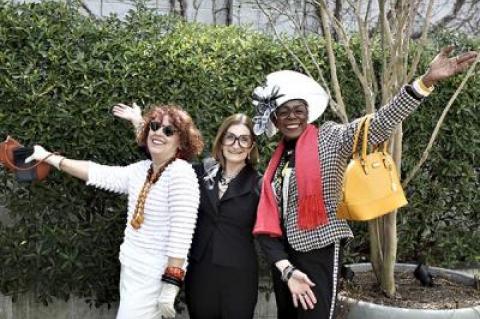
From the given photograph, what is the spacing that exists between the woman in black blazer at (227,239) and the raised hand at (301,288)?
0.32m

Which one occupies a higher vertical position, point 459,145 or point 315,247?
point 459,145

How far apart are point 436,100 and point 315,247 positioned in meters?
2.01

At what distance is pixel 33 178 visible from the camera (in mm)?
3418

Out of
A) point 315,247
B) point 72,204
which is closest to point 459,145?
point 315,247

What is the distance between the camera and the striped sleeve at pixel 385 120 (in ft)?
8.98

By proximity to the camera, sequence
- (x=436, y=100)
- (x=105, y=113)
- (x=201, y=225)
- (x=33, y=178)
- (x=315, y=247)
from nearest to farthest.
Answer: (x=315, y=247)
(x=201, y=225)
(x=33, y=178)
(x=105, y=113)
(x=436, y=100)

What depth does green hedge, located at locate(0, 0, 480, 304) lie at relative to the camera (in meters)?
3.73

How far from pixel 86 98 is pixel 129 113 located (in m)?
0.31

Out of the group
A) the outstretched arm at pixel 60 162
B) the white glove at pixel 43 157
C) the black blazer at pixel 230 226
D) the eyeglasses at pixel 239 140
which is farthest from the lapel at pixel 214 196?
the white glove at pixel 43 157

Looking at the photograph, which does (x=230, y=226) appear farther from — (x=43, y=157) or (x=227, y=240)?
(x=43, y=157)

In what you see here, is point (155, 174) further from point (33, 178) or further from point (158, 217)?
point (33, 178)

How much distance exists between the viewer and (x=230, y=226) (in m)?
3.13

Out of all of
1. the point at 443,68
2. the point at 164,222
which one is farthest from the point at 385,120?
the point at 164,222

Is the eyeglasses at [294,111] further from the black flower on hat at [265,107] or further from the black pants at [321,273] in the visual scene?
the black pants at [321,273]
